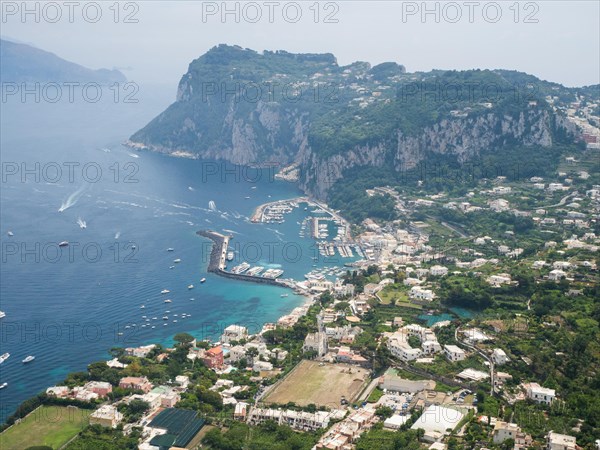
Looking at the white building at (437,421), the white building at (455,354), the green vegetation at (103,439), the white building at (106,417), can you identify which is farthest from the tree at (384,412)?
the white building at (106,417)

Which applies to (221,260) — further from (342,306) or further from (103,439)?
(103,439)

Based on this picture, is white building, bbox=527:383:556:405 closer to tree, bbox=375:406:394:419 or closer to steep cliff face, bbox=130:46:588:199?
tree, bbox=375:406:394:419

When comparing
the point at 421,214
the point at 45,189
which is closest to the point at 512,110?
the point at 421,214

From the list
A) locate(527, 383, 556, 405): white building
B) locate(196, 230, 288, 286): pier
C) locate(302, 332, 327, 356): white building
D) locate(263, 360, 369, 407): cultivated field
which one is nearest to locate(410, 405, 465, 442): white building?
locate(527, 383, 556, 405): white building

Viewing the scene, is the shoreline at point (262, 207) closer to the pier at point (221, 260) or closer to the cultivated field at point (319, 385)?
the pier at point (221, 260)

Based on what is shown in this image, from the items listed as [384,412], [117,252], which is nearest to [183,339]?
[384,412]

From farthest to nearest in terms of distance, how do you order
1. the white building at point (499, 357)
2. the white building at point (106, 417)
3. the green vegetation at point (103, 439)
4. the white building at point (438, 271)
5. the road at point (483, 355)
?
Answer: the white building at point (438, 271) < the white building at point (499, 357) < the road at point (483, 355) < the white building at point (106, 417) < the green vegetation at point (103, 439)
